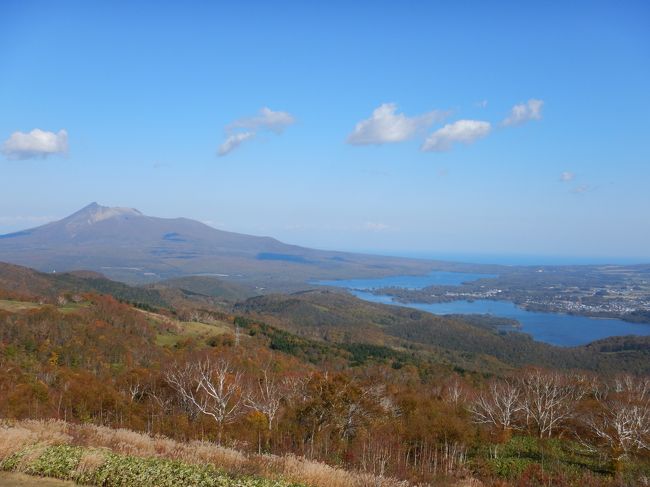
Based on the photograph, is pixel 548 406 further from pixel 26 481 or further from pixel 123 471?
pixel 26 481

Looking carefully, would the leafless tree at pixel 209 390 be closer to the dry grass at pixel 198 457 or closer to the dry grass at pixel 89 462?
the dry grass at pixel 198 457

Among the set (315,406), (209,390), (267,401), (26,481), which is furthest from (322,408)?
(26,481)

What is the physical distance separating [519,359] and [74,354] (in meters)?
94.7

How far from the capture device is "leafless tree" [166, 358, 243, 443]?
29.6 meters

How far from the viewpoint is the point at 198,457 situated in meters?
9.98

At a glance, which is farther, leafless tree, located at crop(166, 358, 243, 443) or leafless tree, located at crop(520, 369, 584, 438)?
leafless tree, located at crop(166, 358, 243, 443)

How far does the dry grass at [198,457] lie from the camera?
29.5ft

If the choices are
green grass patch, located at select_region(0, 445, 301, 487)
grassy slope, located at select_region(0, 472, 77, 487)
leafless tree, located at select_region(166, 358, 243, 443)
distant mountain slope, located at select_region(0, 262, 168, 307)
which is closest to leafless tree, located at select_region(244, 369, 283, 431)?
leafless tree, located at select_region(166, 358, 243, 443)

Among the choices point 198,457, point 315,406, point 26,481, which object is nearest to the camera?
point 26,481

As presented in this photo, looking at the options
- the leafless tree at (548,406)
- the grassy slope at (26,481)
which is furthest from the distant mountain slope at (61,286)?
the grassy slope at (26,481)

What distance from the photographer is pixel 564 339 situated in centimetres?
13700

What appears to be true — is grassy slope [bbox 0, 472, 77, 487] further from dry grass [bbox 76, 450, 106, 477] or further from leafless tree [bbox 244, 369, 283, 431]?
leafless tree [bbox 244, 369, 283, 431]

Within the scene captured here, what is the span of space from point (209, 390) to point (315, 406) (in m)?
13.2

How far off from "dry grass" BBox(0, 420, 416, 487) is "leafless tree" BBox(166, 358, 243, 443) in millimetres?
15918
